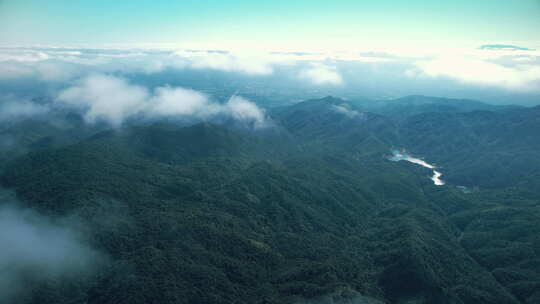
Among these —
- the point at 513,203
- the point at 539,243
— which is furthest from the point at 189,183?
the point at 513,203

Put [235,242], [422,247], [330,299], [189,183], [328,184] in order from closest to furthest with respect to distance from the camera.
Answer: [330,299] → [235,242] → [422,247] → [189,183] → [328,184]

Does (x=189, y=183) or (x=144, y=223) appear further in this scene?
(x=189, y=183)

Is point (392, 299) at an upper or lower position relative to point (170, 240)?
lower

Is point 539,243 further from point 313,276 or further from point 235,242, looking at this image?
point 235,242

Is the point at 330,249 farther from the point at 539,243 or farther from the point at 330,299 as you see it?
the point at 539,243

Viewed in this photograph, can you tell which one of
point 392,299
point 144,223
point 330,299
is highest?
point 144,223

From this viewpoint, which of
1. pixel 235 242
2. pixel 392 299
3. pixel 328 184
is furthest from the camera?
pixel 328 184
